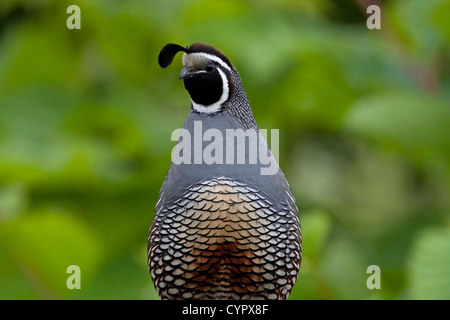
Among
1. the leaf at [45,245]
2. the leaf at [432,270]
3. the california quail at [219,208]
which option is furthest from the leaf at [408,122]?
the california quail at [219,208]

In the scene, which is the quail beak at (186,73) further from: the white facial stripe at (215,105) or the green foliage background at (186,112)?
the green foliage background at (186,112)

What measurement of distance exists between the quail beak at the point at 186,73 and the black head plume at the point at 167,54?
2 cm

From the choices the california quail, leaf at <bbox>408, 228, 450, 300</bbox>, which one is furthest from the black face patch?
leaf at <bbox>408, 228, 450, 300</bbox>

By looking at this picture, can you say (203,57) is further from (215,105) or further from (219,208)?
(219,208)

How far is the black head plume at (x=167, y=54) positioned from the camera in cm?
115

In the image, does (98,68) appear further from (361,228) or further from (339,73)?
(361,228)

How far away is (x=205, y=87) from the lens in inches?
47.3

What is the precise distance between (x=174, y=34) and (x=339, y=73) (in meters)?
0.78

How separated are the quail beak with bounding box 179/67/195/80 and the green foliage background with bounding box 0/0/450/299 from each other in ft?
3.93

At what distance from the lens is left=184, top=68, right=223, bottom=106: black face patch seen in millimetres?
1188

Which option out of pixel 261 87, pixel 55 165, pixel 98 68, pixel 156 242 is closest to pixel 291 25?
pixel 261 87

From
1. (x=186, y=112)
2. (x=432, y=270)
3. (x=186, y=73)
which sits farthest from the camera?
(x=186, y=112)

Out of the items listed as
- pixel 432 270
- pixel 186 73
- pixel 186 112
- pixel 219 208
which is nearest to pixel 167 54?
pixel 186 73

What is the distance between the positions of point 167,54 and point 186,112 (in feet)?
7.64
